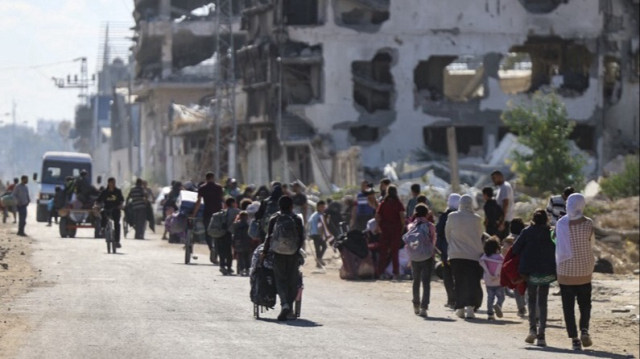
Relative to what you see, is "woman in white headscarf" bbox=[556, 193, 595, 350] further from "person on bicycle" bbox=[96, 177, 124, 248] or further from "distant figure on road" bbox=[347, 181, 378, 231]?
"person on bicycle" bbox=[96, 177, 124, 248]

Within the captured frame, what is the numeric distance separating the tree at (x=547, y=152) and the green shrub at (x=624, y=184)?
1.60m

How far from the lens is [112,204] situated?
34062 mm

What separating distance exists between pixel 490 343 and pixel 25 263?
1474 cm

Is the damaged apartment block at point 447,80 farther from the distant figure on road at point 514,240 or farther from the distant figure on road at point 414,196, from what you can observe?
the distant figure on road at point 514,240

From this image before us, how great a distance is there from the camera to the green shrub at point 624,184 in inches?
2116

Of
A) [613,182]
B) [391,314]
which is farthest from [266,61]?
[391,314]

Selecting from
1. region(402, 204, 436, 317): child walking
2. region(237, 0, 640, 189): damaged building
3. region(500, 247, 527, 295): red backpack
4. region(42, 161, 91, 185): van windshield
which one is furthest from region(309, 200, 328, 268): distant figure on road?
region(237, 0, 640, 189): damaged building

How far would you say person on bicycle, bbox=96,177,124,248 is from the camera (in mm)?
33875

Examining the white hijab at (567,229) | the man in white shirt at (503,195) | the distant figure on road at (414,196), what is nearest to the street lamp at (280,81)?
the distant figure on road at (414,196)

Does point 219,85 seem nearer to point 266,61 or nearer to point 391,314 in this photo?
point 266,61

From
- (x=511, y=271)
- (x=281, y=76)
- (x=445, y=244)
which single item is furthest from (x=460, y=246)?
(x=281, y=76)

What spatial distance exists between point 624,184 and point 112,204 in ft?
83.7

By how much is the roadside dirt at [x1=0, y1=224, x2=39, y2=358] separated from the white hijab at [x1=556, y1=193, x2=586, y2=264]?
6025 millimetres

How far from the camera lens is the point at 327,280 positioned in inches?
1109
